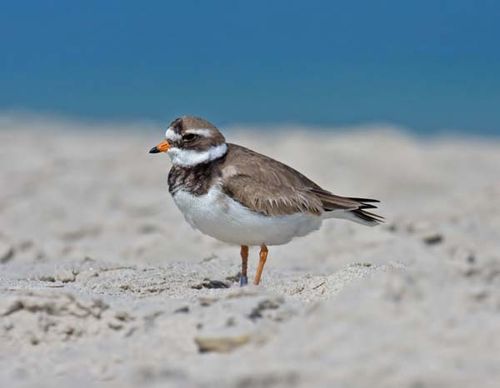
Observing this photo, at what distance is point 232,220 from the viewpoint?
250 inches

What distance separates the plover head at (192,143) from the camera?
21.7 ft

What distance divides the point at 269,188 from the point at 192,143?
611 mm

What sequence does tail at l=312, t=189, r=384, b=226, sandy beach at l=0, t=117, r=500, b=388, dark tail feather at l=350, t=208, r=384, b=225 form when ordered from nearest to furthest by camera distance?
1. sandy beach at l=0, t=117, r=500, b=388
2. tail at l=312, t=189, r=384, b=226
3. dark tail feather at l=350, t=208, r=384, b=225

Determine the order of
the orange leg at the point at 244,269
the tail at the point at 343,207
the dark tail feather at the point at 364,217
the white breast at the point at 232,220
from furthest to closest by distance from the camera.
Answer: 1. the dark tail feather at the point at 364,217
2. the tail at the point at 343,207
3. the orange leg at the point at 244,269
4. the white breast at the point at 232,220

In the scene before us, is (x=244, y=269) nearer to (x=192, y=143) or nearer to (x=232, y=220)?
(x=232, y=220)

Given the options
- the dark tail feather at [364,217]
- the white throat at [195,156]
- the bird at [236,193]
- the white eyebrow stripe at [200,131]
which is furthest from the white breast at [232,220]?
the dark tail feather at [364,217]

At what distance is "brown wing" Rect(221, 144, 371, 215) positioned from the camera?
6.39 m

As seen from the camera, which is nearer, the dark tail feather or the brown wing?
the brown wing

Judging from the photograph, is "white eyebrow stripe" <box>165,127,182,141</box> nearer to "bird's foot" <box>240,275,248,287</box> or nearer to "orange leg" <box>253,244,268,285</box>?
"orange leg" <box>253,244,268,285</box>

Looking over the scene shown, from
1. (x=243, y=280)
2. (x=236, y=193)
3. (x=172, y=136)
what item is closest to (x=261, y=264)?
(x=243, y=280)

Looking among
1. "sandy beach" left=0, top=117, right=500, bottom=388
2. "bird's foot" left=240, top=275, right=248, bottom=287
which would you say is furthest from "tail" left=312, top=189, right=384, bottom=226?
"bird's foot" left=240, top=275, right=248, bottom=287

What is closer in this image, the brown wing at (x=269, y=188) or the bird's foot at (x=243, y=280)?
the brown wing at (x=269, y=188)

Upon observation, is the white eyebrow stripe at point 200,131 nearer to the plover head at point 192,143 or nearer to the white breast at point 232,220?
→ the plover head at point 192,143

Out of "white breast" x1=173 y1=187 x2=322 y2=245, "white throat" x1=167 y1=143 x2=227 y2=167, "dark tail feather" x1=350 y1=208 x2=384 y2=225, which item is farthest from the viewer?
"dark tail feather" x1=350 y1=208 x2=384 y2=225
